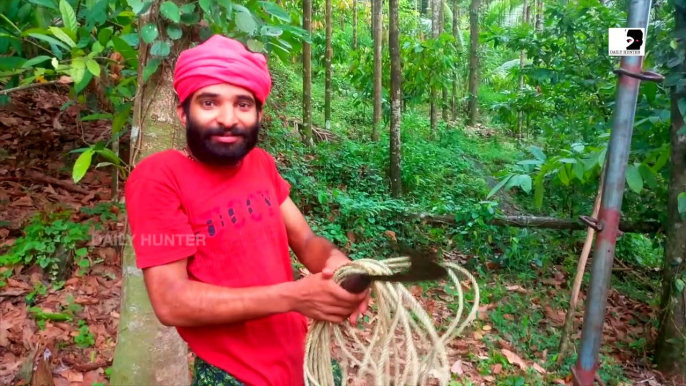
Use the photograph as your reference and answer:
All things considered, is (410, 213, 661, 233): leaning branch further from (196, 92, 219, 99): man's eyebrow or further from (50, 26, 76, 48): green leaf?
(196, 92, 219, 99): man's eyebrow

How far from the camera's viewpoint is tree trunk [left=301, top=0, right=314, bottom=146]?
7.01 meters

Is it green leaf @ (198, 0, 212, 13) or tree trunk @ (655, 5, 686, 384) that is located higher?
green leaf @ (198, 0, 212, 13)

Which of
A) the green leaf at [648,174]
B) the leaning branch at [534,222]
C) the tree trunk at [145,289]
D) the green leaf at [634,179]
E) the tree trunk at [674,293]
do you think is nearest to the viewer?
the tree trunk at [145,289]

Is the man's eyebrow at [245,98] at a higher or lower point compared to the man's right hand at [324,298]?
higher

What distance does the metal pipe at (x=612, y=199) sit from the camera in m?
1.94

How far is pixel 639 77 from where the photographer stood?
1922 mm

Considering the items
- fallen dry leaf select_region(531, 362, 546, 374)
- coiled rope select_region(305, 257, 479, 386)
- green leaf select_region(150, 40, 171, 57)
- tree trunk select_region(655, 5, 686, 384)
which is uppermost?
green leaf select_region(150, 40, 171, 57)

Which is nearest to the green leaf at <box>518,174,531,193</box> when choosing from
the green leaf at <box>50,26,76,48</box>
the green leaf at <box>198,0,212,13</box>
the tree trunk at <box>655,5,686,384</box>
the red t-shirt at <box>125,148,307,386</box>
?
the tree trunk at <box>655,5,686,384</box>

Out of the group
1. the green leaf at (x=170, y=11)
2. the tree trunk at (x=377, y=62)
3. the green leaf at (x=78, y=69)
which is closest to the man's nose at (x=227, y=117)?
the green leaf at (x=170, y=11)

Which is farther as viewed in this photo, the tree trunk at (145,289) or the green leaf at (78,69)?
the tree trunk at (145,289)

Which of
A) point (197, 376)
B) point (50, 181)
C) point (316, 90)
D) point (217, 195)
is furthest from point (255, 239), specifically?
point (316, 90)

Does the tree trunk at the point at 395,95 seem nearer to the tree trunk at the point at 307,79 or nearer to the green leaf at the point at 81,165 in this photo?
the tree trunk at the point at 307,79

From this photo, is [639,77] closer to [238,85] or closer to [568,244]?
[238,85]

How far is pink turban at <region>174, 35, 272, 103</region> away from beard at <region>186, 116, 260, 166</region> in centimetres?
11
